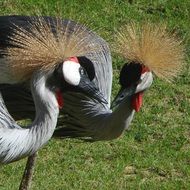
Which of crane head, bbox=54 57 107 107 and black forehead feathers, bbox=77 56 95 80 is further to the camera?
black forehead feathers, bbox=77 56 95 80

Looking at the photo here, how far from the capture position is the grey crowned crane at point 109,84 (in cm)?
298

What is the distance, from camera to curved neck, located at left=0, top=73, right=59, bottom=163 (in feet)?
8.98

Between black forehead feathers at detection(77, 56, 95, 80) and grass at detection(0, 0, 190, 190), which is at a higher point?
black forehead feathers at detection(77, 56, 95, 80)

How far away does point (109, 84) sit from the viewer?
133 inches

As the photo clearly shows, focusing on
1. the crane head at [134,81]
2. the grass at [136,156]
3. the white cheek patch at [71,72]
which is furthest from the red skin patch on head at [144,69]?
the grass at [136,156]

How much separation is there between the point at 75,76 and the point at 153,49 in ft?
1.25

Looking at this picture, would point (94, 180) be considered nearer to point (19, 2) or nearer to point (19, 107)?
point (19, 107)

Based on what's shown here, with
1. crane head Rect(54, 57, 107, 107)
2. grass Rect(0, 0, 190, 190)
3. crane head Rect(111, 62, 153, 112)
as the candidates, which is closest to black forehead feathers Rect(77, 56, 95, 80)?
crane head Rect(54, 57, 107, 107)

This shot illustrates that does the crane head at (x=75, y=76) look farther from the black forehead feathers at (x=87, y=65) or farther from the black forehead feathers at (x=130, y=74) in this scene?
the black forehead feathers at (x=130, y=74)

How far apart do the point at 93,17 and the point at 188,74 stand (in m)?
0.75

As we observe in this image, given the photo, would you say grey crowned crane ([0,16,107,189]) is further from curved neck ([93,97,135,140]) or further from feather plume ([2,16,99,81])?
curved neck ([93,97,135,140])

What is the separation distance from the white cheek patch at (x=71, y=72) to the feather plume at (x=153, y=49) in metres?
0.29

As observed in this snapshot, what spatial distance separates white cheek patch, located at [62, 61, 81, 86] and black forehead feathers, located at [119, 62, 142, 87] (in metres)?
0.24

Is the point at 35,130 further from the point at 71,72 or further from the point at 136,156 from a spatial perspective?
the point at 136,156
